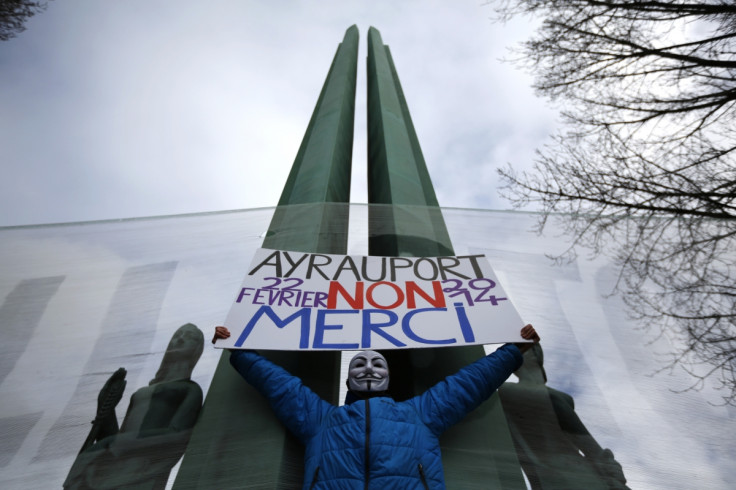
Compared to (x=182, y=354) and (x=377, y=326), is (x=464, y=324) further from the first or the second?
(x=182, y=354)

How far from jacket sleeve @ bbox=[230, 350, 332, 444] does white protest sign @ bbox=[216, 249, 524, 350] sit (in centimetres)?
11

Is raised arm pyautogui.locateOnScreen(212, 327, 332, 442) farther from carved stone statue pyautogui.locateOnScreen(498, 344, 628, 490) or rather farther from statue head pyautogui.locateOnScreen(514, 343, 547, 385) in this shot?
statue head pyautogui.locateOnScreen(514, 343, 547, 385)

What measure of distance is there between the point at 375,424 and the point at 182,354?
188cm

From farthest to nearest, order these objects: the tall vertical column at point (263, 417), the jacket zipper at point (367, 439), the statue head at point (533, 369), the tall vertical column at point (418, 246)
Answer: the statue head at point (533, 369) < the tall vertical column at point (418, 246) < the tall vertical column at point (263, 417) < the jacket zipper at point (367, 439)

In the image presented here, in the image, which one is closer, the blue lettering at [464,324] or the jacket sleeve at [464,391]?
the jacket sleeve at [464,391]

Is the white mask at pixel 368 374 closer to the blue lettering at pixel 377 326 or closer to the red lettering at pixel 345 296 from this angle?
the blue lettering at pixel 377 326

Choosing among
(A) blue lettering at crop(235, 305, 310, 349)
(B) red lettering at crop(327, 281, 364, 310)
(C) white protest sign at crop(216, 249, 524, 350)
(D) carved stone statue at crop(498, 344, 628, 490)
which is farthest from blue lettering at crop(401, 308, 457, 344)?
(D) carved stone statue at crop(498, 344, 628, 490)

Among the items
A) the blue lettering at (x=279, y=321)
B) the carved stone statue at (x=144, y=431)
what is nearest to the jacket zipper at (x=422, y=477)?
the blue lettering at (x=279, y=321)

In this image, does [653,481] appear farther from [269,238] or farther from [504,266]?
[269,238]

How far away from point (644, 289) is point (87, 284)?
529cm

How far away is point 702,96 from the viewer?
4859 mm

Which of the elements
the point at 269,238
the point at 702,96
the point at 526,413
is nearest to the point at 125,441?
the point at 269,238

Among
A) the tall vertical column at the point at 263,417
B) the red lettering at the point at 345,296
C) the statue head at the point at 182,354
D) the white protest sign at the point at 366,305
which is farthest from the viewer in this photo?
the statue head at the point at 182,354

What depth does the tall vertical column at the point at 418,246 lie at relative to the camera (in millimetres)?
2686
